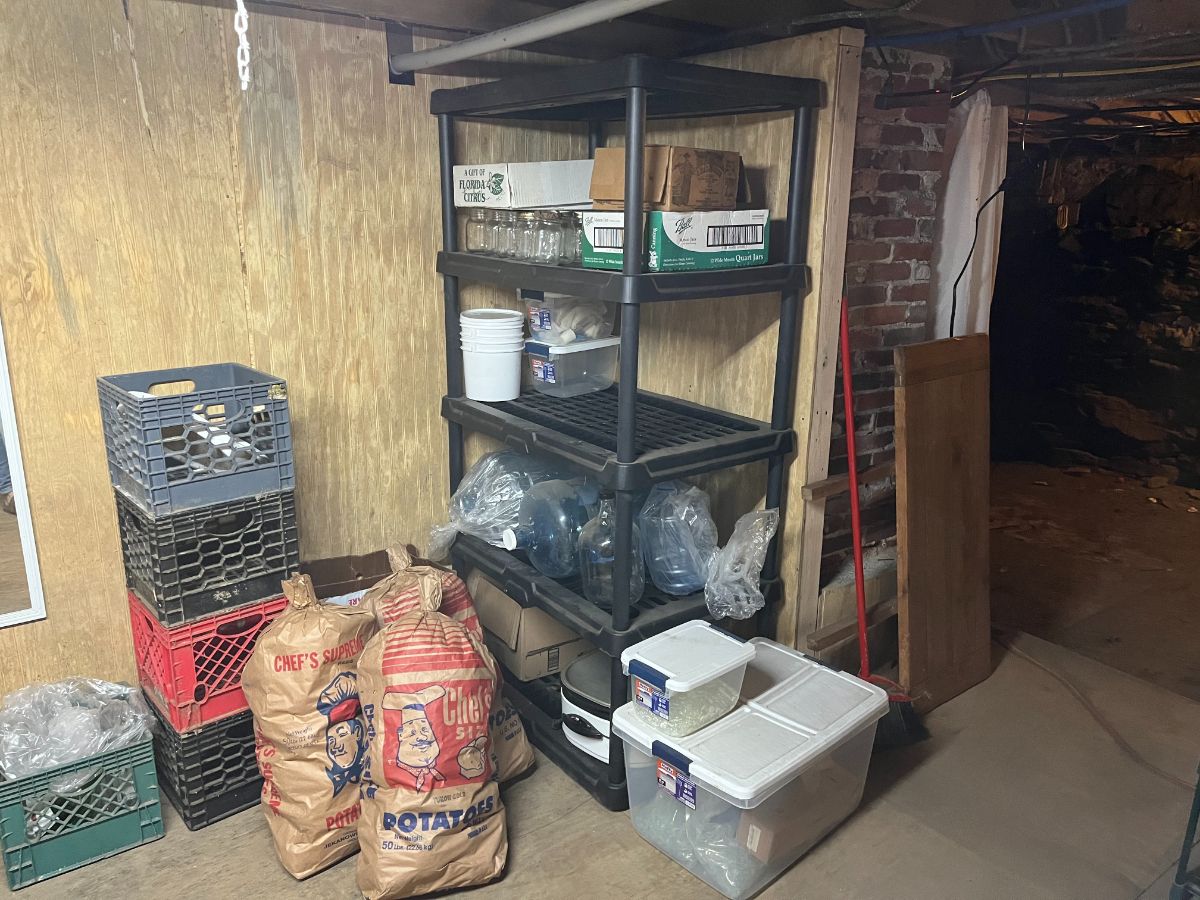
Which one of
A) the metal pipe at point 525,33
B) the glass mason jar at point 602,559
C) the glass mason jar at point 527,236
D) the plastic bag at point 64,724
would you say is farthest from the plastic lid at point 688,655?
the metal pipe at point 525,33

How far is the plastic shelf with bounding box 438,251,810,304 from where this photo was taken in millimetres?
1947

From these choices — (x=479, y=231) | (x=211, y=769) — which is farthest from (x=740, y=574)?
(x=211, y=769)

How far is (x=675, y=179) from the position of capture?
1.97m

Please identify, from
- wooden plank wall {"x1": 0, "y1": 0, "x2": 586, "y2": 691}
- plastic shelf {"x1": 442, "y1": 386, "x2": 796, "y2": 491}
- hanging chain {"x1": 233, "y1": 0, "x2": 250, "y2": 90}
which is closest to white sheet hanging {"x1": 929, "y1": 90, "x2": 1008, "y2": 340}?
plastic shelf {"x1": 442, "y1": 386, "x2": 796, "y2": 491}

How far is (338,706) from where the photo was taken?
2.01 metres

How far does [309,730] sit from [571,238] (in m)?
1.40

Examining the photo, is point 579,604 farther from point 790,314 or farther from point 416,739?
point 790,314

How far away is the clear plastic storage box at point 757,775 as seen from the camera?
1860 millimetres

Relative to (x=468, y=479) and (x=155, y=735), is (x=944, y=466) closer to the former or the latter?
(x=468, y=479)

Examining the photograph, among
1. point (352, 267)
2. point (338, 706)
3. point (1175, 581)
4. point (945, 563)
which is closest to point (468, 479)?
point (352, 267)

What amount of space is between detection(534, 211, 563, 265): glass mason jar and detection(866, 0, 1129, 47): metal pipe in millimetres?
944

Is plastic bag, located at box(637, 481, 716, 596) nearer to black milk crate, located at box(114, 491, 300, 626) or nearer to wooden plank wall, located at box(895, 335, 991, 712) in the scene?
wooden plank wall, located at box(895, 335, 991, 712)

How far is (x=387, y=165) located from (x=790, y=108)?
43.7 inches

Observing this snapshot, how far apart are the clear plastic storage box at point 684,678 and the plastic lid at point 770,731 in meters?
0.03
